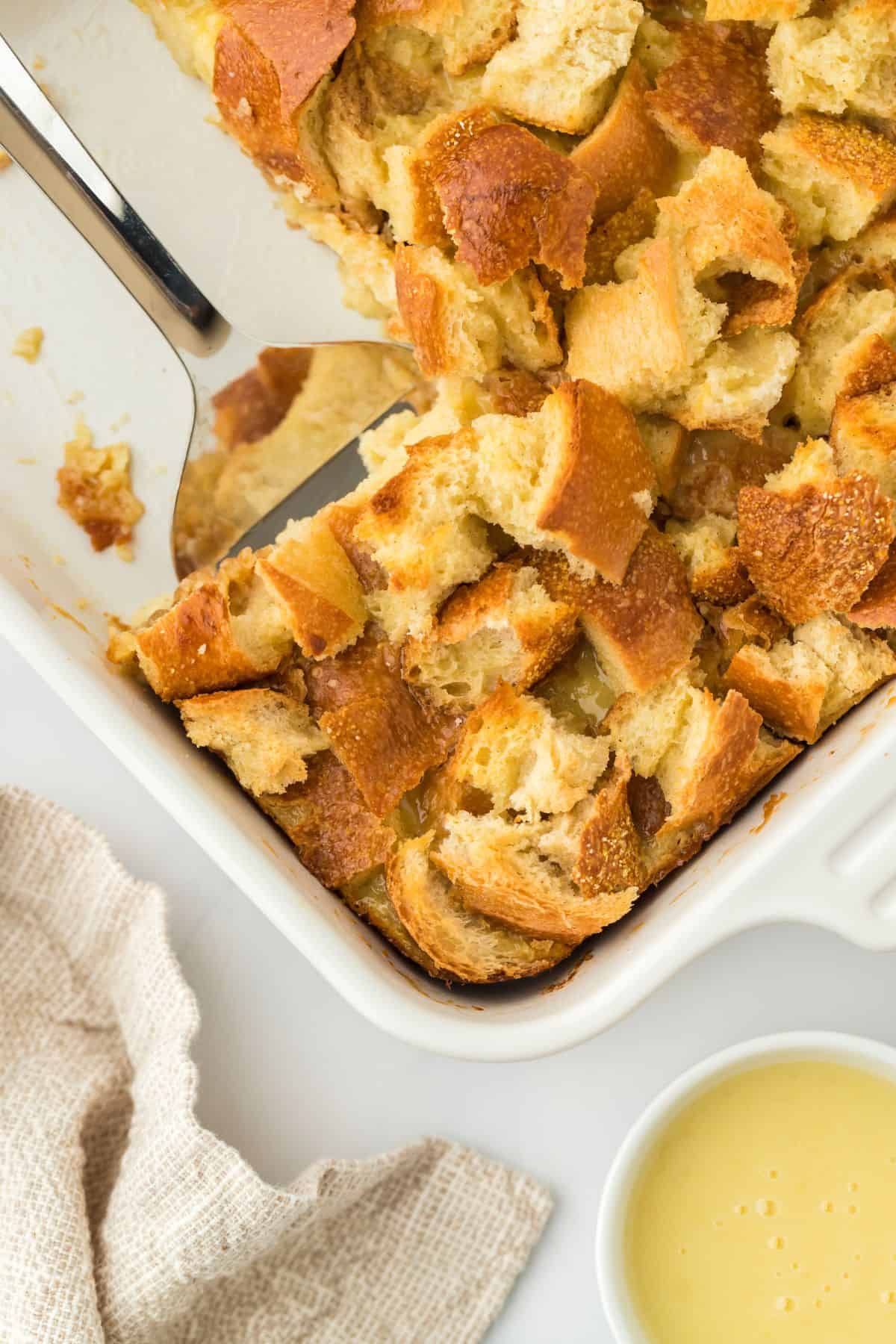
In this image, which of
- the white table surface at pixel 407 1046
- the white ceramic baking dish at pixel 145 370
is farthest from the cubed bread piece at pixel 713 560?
the white table surface at pixel 407 1046

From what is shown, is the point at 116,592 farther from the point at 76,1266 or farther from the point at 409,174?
the point at 76,1266

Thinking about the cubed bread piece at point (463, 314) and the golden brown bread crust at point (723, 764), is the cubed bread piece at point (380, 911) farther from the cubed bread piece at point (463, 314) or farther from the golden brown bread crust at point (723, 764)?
the cubed bread piece at point (463, 314)

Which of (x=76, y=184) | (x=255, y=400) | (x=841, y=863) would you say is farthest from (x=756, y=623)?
(x=76, y=184)

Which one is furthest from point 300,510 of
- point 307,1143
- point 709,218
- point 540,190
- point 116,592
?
point 307,1143

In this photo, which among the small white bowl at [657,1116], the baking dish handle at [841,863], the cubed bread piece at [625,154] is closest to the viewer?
the baking dish handle at [841,863]

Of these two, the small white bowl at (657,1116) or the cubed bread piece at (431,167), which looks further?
the small white bowl at (657,1116)
